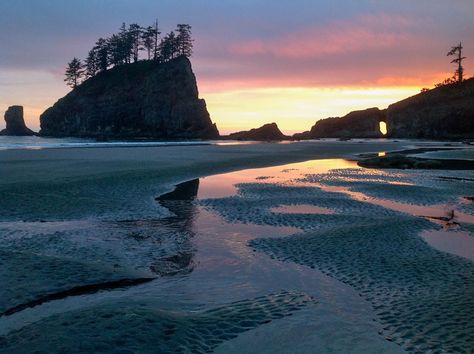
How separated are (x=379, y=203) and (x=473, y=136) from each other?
84.5m

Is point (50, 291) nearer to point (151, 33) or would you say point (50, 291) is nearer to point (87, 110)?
point (87, 110)

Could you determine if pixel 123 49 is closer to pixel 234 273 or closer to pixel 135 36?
pixel 135 36

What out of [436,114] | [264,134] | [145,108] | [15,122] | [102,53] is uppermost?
[102,53]

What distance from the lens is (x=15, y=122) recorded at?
476 ft

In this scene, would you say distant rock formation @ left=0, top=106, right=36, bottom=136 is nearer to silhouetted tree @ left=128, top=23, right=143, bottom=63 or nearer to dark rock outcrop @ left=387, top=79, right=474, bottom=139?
silhouetted tree @ left=128, top=23, right=143, bottom=63

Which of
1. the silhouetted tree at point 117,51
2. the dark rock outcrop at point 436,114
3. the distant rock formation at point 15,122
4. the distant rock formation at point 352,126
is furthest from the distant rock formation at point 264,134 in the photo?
the distant rock formation at point 15,122

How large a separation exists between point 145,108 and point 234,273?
108066mm

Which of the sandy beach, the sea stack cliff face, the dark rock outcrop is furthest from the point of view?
the sea stack cliff face

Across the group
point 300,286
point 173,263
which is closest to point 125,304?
point 173,263

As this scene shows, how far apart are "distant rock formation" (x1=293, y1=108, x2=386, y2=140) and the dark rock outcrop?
21.8 metres

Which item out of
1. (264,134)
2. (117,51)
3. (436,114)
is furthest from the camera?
(117,51)

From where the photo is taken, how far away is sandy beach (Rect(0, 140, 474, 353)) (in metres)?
5.68

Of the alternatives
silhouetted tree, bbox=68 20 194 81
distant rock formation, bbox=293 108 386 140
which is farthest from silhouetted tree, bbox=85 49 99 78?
distant rock formation, bbox=293 108 386 140

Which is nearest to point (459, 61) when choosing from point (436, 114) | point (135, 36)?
point (436, 114)
